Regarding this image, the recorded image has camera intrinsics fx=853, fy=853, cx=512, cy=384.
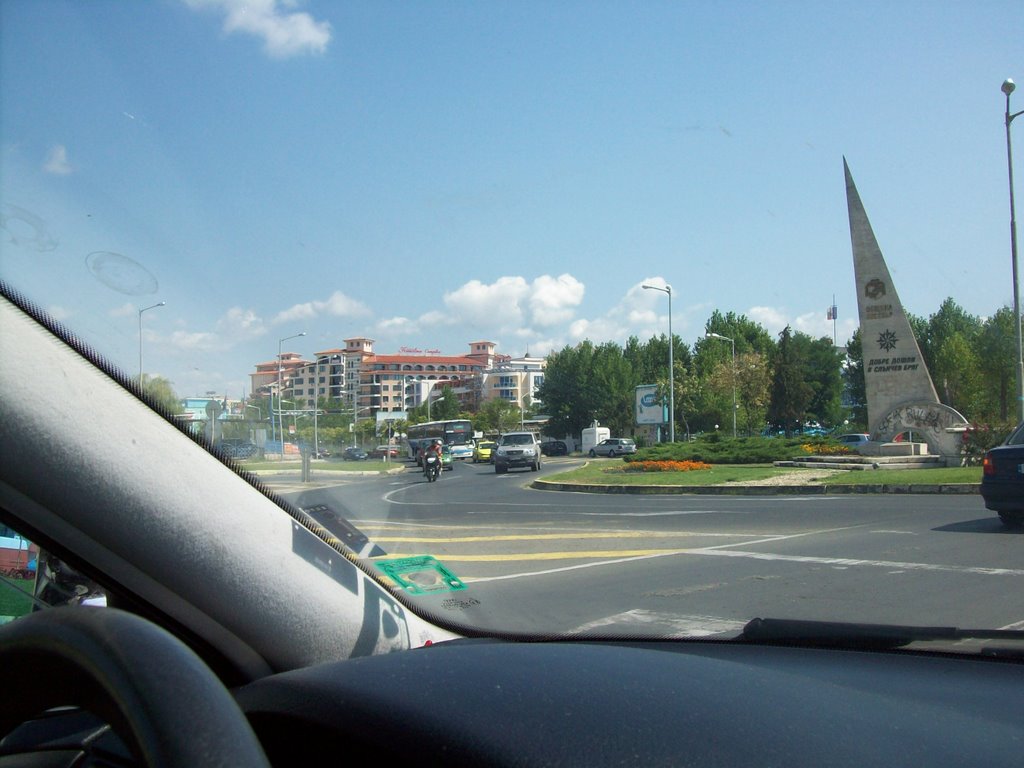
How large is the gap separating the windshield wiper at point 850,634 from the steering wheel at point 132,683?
1745 millimetres

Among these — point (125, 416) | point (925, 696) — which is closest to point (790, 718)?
point (925, 696)

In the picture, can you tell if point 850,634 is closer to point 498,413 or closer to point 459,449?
point 498,413

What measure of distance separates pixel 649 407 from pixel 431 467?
192 centimetres

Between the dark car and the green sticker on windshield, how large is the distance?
195 centimetres

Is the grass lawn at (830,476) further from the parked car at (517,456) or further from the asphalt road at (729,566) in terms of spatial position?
the parked car at (517,456)

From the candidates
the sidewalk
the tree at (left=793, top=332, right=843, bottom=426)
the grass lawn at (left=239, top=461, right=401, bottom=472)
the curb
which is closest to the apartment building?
the grass lawn at (left=239, top=461, right=401, bottom=472)

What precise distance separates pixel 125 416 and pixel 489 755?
1269 millimetres

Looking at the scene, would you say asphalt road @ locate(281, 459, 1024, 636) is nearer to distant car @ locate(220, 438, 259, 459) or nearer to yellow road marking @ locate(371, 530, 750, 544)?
yellow road marking @ locate(371, 530, 750, 544)

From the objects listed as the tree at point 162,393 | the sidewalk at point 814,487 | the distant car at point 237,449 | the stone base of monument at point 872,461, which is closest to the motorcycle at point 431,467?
the sidewalk at point 814,487

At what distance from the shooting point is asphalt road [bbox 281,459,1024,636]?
2799mm

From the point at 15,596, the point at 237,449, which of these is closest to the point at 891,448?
the point at 237,449

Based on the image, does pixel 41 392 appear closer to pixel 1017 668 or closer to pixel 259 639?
pixel 259 639

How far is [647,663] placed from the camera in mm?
1829

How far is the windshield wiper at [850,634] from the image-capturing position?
226cm
